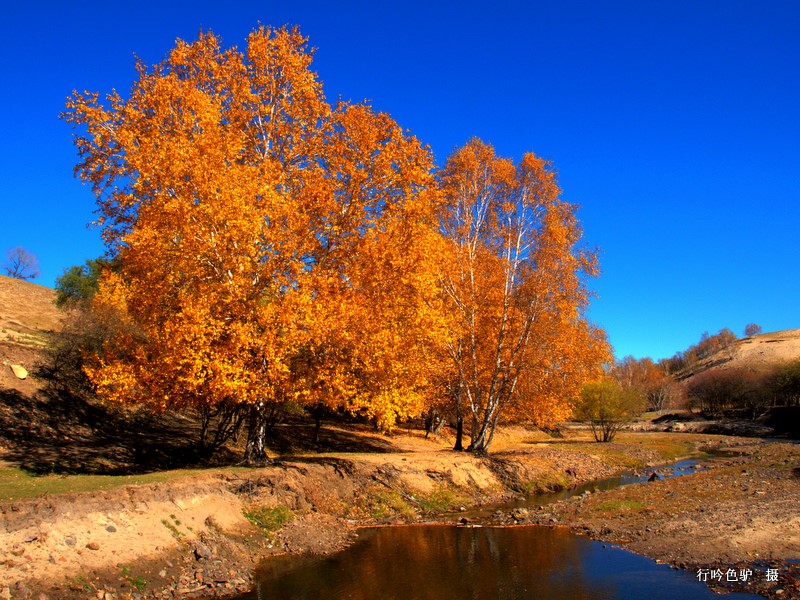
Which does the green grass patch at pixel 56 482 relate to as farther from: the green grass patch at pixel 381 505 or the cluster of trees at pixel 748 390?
the cluster of trees at pixel 748 390

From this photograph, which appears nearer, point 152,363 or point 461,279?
point 152,363

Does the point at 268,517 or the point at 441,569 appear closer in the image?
the point at 441,569

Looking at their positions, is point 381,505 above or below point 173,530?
below

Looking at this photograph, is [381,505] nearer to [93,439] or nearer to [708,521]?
[708,521]

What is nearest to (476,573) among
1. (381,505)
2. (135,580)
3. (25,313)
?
(381,505)

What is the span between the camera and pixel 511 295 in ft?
108

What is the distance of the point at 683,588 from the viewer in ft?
40.6

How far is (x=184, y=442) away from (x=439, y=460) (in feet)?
43.8

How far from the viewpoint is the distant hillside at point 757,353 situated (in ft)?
456

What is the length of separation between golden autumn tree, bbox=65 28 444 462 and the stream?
5.22 metres

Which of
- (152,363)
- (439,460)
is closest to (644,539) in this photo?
(439,460)

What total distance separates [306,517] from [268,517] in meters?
1.66

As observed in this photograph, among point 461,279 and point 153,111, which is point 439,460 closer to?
point 461,279

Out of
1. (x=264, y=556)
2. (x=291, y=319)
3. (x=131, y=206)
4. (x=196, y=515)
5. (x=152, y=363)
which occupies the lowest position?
(x=264, y=556)
